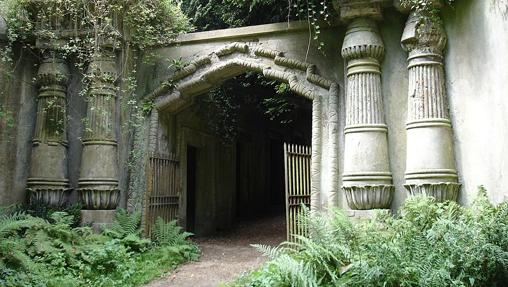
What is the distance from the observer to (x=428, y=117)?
Answer: 6551 millimetres

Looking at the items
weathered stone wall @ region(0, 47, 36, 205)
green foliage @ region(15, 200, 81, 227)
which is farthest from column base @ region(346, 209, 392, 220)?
weathered stone wall @ region(0, 47, 36, 205)

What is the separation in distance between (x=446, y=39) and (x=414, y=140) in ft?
5.04

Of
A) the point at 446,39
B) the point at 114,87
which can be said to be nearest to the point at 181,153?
the point at 114,87

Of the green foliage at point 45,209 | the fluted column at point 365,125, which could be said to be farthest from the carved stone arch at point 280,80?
the green foliage at point 45,209

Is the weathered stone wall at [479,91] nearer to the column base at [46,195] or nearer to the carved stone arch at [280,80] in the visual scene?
the carved stone arch at [280,80]

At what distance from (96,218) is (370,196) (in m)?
4.50

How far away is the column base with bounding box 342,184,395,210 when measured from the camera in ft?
21.9

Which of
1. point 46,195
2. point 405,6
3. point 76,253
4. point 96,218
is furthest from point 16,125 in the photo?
point 405,6

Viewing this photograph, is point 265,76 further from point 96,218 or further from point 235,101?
point 96,218

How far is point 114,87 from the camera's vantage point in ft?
27.7

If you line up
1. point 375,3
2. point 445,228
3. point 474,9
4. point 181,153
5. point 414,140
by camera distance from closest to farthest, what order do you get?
point 445,228, point 474,9, point 414,140, point 375,3, point 181,153

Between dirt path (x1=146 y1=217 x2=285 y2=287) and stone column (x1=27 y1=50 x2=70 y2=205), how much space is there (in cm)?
266

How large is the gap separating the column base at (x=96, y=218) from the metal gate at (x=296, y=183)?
304cm

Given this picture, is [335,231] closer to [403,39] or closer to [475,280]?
[475,280]
